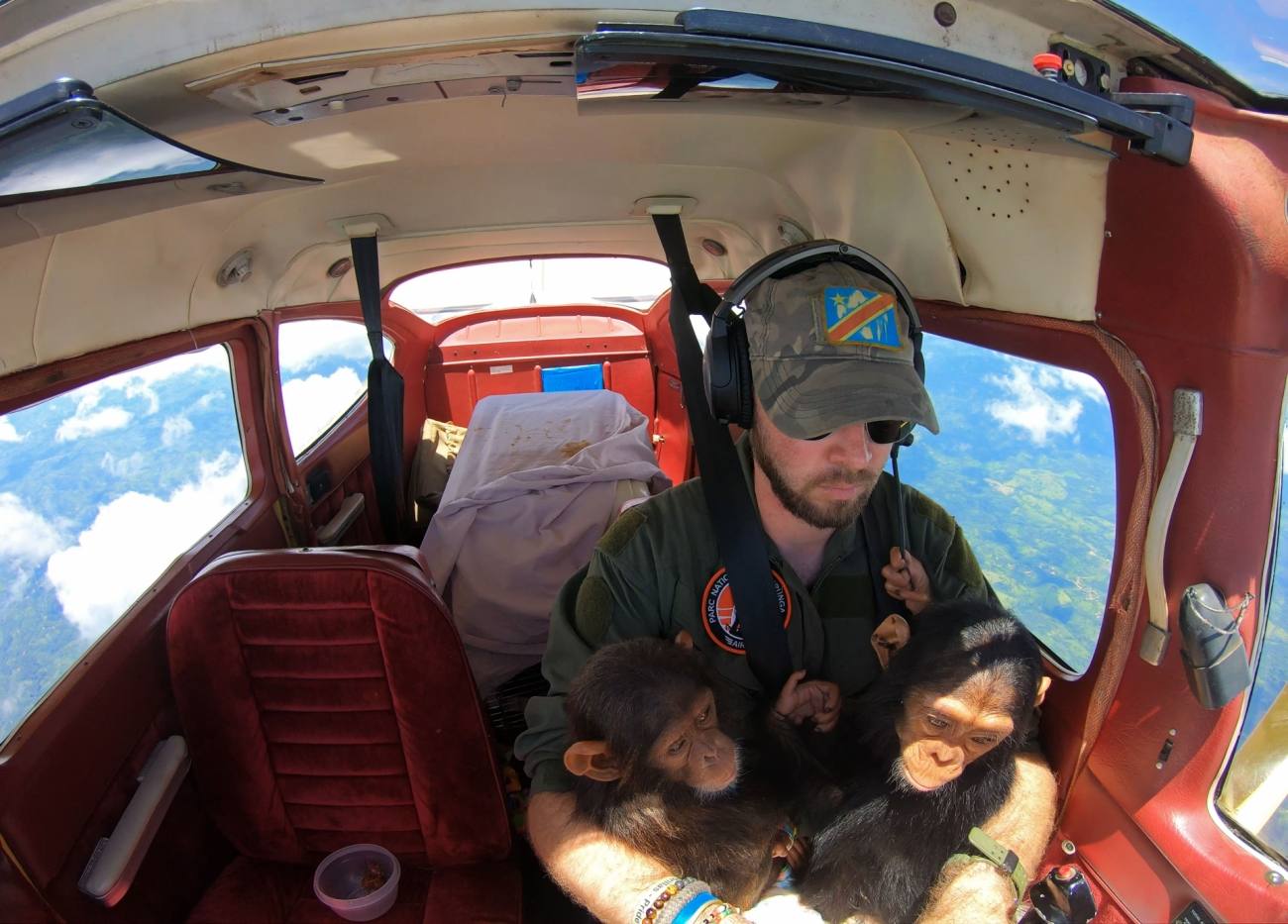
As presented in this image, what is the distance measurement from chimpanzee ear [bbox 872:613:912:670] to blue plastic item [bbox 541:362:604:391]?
3.24 meters

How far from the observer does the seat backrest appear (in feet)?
6.40

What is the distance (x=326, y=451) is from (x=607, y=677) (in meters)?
2.66

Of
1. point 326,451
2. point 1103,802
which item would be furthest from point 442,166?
point 1103,802

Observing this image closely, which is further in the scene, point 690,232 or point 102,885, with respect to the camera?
point 690,232

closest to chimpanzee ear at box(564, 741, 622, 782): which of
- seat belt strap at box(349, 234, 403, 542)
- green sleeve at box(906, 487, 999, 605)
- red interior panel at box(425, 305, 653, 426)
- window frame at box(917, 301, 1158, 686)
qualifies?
green sleeve at box(906, 487, 999, 605)

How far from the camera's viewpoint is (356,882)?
2213 mm

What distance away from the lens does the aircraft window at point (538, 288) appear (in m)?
4.89

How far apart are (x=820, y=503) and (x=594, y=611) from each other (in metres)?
0.67

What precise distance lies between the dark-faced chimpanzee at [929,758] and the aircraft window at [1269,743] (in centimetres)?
37

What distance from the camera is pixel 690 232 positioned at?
11.2ft

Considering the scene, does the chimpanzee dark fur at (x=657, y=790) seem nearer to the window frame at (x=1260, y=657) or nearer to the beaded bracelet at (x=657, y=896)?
the beaded bracelet at (x=657, y=896)

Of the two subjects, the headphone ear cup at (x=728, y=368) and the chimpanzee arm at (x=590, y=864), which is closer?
the chimpanzee arm at (x=590, y=864)

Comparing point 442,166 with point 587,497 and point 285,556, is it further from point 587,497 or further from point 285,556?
point 587,497

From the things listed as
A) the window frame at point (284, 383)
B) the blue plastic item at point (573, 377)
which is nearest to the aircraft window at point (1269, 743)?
the window frame at point (284, 383)
